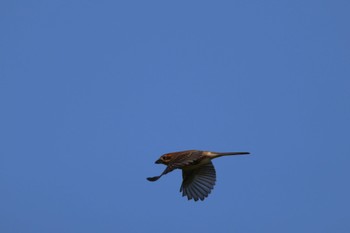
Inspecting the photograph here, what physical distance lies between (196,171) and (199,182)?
0.27 m

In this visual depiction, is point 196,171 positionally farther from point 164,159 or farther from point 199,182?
point 164,159

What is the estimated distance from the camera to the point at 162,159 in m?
13.9

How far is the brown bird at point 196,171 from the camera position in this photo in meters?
13.4

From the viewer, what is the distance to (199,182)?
13852 mm

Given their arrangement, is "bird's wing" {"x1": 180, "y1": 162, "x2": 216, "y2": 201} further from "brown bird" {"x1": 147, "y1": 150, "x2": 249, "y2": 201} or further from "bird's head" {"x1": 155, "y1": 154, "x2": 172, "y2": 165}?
"bird's head" {"x1": 155, "y1": 154, "x2": 172, "y2": 165}

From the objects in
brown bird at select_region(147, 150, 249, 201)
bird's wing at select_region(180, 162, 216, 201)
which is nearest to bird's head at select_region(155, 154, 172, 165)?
brown bird at select_region(147, 150, 249, 201)

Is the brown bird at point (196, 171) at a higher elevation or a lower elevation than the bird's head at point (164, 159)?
lower

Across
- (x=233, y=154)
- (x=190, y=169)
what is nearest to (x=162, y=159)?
(x=190, y=169)

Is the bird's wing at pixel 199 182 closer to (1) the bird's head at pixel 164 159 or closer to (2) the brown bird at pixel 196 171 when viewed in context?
(2) the brown bird at pixel 196 171

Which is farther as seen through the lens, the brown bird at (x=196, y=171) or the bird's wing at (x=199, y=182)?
the bird's wing at (x=199, y=182)

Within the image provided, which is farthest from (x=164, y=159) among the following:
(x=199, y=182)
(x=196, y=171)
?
(x=199, y=182)

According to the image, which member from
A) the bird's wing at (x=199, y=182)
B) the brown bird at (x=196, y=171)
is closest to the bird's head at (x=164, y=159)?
the brown bird at (x=196, y=171)

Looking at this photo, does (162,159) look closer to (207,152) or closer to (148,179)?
(207,152)

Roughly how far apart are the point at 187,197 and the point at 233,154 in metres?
1.78
